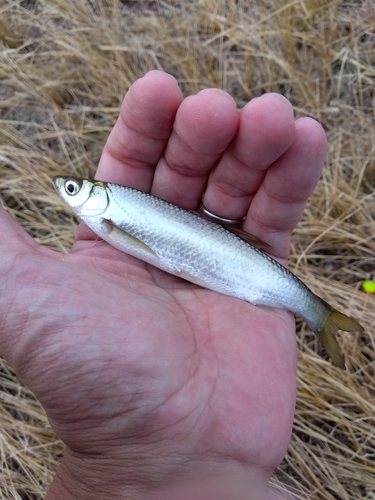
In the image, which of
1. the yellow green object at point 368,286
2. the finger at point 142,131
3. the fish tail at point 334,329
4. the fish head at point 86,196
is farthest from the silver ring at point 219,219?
the yellow green object at point 368,286

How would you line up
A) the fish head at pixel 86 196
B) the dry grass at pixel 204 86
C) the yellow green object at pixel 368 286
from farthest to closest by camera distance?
the yellow green object at pixel 368 286, the dry grass at pixel 204 86, the fish head at pixel 86 196

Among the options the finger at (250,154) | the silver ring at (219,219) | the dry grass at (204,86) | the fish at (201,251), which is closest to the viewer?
the finger at (250,154)

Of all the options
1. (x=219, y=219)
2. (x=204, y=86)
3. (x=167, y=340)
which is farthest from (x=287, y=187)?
(x=204, y=86)

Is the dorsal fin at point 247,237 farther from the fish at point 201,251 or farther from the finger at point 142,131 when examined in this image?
the finger at point 142,131

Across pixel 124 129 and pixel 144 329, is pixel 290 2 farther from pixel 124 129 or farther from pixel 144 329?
pixel 144 329

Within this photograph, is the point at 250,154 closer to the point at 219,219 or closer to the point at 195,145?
the point at 195,145
